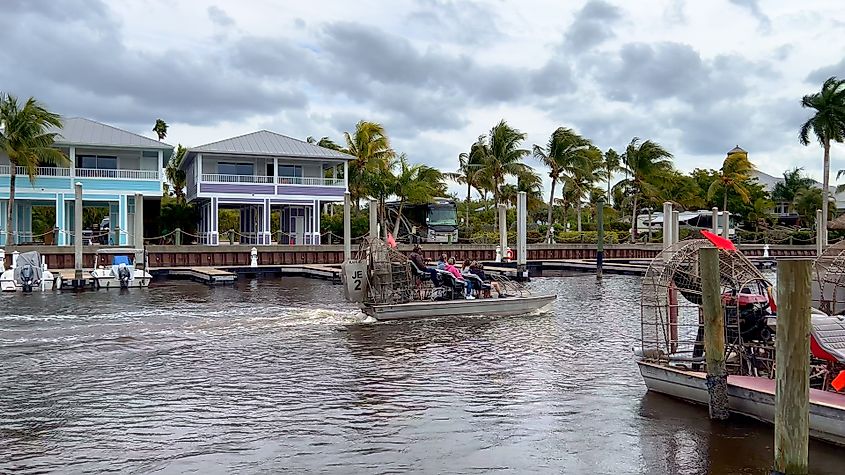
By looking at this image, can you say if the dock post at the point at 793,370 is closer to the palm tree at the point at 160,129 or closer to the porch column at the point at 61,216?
the porch column at the point at 61,216

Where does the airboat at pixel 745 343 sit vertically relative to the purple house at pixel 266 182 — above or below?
below

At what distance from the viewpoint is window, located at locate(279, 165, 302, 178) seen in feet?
153

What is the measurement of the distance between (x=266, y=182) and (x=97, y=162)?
29.2ft

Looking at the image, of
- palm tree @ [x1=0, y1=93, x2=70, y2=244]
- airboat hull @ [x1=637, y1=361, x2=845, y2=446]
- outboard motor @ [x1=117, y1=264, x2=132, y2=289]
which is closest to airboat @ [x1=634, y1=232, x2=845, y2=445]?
airboat hull @ [x1=637, y1=361, x2=845, y2=446]

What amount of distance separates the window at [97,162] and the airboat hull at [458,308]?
28.9 m

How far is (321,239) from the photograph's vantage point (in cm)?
5094

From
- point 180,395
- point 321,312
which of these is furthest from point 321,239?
point 180,395

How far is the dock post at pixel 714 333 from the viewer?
32.7ft

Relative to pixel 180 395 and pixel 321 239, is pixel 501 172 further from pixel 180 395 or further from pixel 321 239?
pixel 180 395

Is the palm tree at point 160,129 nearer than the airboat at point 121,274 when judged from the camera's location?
No

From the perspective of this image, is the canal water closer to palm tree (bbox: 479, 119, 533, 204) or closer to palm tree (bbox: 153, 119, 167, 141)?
palm tree (bbox: 479, 119, 533, 204)

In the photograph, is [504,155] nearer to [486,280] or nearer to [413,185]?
[413,185]

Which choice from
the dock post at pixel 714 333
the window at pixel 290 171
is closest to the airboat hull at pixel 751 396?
the dock post at pixel 714 333

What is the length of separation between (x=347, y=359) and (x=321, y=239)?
36.5 m
